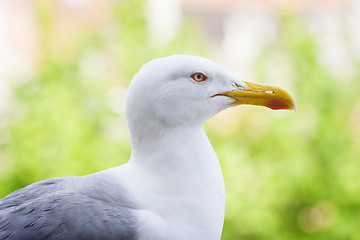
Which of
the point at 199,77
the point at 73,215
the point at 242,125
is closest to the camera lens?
the point at 73,215

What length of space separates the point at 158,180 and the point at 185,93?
17 cm

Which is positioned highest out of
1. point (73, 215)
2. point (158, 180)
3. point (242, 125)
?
point (242, 125)

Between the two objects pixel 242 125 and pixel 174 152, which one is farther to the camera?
pixel 242 125

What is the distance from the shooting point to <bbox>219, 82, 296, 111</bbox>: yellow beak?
0.92m

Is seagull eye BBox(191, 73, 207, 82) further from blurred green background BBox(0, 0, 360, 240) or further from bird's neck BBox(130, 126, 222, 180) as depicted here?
blurred green background BBox(0, 0, 360, 240)

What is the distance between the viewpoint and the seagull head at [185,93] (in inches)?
34.3

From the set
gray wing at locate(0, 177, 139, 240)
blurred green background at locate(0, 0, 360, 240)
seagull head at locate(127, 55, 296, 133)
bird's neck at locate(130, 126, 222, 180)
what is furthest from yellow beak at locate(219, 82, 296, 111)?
blurred green background at locate(0, 0, 360, 240)

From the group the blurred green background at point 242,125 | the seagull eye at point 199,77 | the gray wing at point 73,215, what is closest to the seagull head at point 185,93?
the seagull eye at point 199,77

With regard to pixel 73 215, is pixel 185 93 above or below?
above

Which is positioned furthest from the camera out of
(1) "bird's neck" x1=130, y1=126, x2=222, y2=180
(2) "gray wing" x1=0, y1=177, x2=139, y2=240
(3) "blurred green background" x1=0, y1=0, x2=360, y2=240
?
(3) "blurred green background" x1=0, y1=0, x2=360, y2=240

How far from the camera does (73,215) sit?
2.63 feet

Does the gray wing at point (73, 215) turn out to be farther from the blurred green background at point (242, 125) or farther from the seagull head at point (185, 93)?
the blurred green background at point (242, 125)

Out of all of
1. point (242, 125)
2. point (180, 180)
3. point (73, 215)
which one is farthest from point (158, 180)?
point (242, 125)

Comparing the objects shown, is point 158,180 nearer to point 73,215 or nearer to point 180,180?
point 180,180
